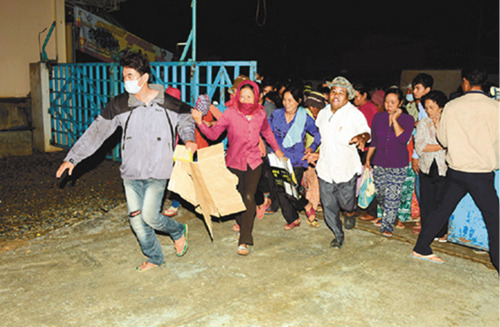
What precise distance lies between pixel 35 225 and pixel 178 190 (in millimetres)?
2765

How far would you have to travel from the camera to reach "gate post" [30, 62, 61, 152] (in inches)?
432

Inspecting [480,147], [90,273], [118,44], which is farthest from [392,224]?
[118,44]

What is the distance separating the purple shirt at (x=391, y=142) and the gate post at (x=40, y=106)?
870 cm

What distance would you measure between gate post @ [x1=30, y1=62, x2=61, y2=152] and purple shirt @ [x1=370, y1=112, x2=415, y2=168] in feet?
28.5

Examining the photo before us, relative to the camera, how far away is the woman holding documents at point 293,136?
559cm

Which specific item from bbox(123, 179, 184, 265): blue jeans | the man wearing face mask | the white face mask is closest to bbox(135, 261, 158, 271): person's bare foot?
bbox(123, 179, 184, 265): blue jeans

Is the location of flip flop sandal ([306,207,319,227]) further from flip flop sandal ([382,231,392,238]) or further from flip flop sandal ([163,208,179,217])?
flip flop sandal ([163,208,179,217])

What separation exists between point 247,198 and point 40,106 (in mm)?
8250

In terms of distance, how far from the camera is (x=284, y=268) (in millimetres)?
4566

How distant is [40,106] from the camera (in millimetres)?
11164

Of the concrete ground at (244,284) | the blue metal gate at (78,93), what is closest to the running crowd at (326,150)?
the concrete ground at (244,284)

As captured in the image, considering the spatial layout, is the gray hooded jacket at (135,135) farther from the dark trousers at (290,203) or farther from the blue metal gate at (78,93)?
the blue metal gate at (78,93)

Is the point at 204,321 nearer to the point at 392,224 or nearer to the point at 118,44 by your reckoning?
the point at 392,224

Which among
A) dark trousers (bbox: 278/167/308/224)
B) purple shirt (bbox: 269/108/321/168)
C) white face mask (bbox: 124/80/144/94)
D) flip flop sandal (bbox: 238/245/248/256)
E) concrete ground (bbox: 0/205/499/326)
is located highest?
white face mask (bbox: 124/80/144/94)
